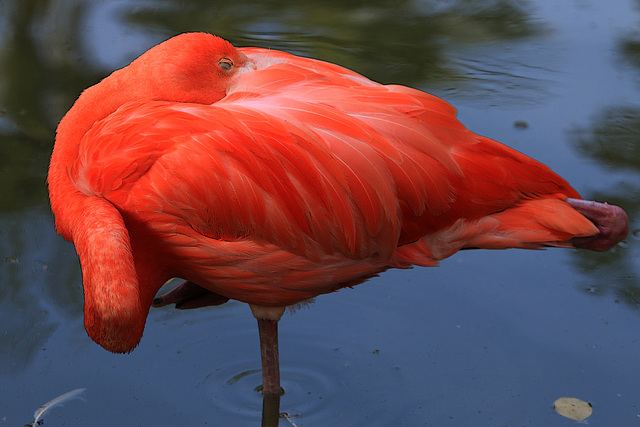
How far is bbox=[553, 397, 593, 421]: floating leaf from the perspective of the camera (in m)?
2.51

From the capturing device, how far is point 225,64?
216 cm

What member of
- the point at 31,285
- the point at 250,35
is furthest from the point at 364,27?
the point at 31,285

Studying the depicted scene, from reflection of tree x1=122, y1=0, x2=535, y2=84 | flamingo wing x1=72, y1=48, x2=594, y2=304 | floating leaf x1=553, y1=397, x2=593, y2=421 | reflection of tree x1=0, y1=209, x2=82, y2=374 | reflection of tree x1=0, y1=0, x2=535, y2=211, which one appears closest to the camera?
flamingo wing x1=72, y1=48, x2=594, y2=304

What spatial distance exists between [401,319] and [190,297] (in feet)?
2.58

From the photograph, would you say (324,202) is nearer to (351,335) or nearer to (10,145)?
(351,335)

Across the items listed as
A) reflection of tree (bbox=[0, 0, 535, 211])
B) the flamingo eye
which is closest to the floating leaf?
the flamingo eye

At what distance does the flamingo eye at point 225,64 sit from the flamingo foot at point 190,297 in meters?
0.78

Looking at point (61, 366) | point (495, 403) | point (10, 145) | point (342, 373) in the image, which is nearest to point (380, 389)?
point (342, 373)

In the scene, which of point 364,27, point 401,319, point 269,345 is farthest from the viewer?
point 364,27

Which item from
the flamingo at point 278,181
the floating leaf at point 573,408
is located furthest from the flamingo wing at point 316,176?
the floating leaf at point 573,408

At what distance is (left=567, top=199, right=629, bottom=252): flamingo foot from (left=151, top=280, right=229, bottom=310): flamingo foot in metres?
1.16

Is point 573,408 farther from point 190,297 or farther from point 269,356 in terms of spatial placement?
point 190,297

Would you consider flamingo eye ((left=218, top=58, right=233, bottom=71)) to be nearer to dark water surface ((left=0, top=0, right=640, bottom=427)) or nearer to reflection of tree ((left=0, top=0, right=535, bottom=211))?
dark water surface ((left=0, top=0, right=640, bottom=427))

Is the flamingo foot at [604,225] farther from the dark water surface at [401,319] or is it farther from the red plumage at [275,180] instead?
the dark water surface at [401,319]
